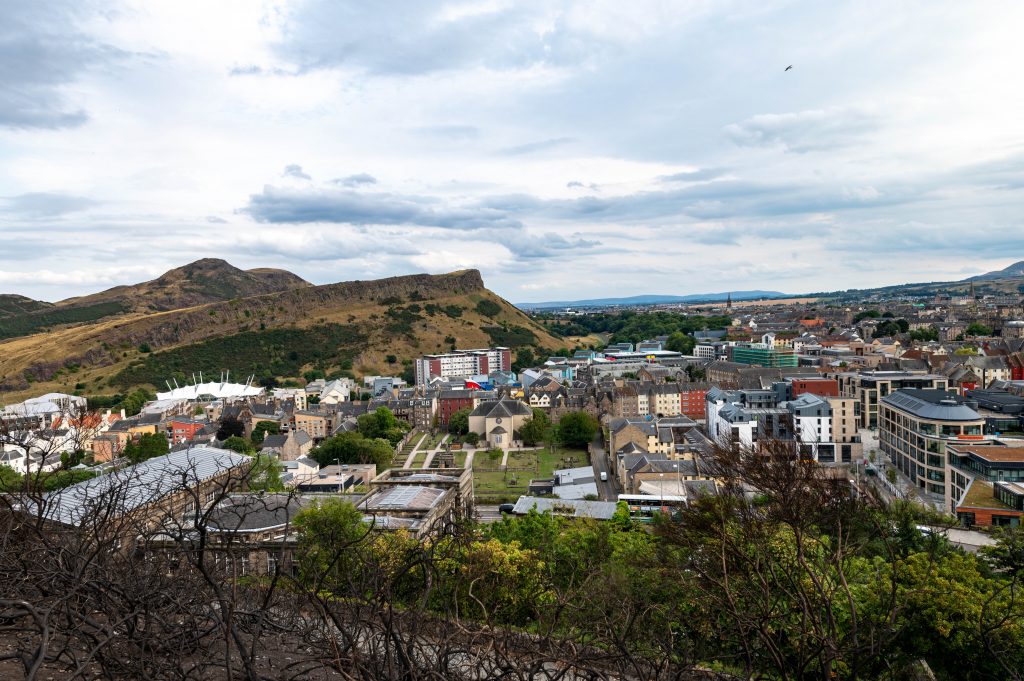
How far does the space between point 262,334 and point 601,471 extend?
176 feet

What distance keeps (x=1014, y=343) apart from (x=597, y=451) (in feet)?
130

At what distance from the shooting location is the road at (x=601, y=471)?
27.4 m

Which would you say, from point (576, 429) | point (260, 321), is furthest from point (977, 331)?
point (260, 321)

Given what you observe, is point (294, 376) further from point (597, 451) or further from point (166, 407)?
point (597, 451)

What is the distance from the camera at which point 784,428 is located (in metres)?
34.0

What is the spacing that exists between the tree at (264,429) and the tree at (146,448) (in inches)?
276

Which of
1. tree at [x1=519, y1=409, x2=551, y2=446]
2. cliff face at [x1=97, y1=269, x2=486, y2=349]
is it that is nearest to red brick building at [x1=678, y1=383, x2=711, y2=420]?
tree at [x1=519, y1=409, x2=551, y2=446]

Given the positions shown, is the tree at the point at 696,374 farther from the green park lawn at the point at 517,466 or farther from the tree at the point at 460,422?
the green park lawn at the point at 517,466

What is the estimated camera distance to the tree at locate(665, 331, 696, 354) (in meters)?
85.2

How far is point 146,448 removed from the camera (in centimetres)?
3158

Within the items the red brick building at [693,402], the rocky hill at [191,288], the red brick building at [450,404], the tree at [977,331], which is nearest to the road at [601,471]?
the red brick building at [693,402]

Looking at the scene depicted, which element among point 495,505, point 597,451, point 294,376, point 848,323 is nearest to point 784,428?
point 597,451

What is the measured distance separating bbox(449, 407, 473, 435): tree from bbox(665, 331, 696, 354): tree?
158 feet

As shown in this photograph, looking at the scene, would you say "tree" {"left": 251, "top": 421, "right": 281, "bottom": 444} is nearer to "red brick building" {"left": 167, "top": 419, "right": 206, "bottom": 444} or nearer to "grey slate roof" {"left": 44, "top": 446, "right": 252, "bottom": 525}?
"red brick building" {"left": 167, "top": 419, "right": 206, "bottom": 444}
